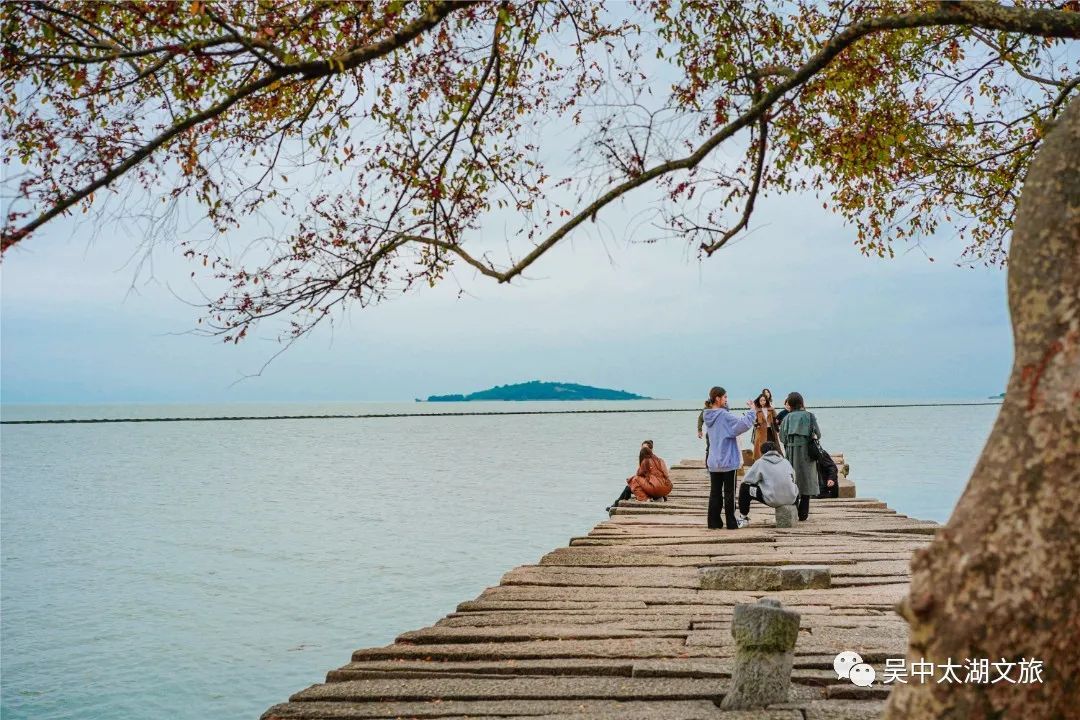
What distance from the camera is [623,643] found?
7.11 metres

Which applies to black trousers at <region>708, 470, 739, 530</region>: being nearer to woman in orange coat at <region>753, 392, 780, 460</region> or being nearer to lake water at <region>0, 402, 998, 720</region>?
woman in orange coat at <region>753, 392, 780, 460</region>

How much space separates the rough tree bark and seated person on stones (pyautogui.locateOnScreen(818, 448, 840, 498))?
11.9m

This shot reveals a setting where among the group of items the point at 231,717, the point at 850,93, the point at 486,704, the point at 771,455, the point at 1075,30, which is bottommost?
the point at 231,717

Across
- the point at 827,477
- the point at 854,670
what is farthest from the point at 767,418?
the point at 854,670

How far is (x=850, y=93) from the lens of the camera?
24.5 ft

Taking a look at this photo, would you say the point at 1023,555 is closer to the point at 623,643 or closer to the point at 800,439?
the point at 623,643

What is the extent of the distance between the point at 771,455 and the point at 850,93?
19.5ft

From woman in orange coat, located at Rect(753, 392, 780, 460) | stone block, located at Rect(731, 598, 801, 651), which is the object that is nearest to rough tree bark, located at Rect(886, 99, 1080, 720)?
stone block, located at Rect(731, 598, 801, 651)

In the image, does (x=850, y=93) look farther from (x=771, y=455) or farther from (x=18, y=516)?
(x=18, y=516)

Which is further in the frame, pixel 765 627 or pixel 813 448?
pixel 813 448

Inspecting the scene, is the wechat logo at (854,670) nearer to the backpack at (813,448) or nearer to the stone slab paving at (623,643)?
the stone slab paving at (623,643)

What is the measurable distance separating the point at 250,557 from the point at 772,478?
16.3 m

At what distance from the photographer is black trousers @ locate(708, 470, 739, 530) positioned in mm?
12719

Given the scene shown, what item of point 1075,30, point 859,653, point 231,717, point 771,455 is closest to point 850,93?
point 1075,30
